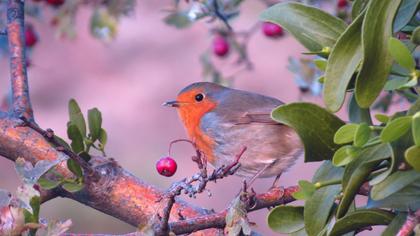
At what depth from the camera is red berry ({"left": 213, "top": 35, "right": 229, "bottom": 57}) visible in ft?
10.5

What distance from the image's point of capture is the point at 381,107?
2518 mm

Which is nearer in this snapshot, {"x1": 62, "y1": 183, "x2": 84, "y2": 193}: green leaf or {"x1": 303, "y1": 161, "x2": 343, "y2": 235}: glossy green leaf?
{"x1": 303, "y1": 161, "x2": 343, "y2": 235}: glossy green leaf

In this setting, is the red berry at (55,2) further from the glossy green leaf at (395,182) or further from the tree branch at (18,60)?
the glossy green leaf at (395,182)

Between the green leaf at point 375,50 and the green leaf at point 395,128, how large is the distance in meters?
0.10

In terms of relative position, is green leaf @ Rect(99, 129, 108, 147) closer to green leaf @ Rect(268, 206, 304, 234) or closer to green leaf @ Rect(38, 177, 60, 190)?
green leaf @ Rect(38, 177, 60, 190)

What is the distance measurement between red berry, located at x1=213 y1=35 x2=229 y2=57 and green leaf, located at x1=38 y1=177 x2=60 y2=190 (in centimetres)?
161

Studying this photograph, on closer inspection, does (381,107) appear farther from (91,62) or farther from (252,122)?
(91,62)

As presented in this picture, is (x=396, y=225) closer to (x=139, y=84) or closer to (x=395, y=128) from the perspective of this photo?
(x=395, y=128)

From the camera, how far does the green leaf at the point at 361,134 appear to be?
1111 millimetres

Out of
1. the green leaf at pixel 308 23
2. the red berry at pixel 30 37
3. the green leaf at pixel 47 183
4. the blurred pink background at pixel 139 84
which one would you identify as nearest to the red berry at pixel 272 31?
the red berry at pixel 30 37

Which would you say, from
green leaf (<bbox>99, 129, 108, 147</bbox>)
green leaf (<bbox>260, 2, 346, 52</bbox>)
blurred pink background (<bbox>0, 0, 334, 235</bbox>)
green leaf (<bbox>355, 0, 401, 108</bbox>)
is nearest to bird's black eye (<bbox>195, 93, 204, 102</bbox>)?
green leaf (<bbox>99, 129, 108, 147</bbox>)

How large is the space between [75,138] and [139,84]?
5294 mm

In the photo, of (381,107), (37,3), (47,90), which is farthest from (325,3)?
(47,90)

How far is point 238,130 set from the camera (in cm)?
262
